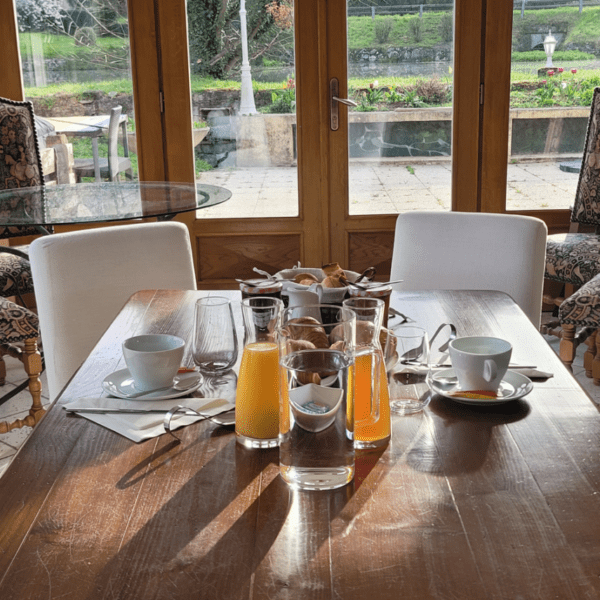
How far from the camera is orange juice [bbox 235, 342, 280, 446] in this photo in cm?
108

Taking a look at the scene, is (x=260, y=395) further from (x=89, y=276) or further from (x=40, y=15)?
(x=40, y=15)

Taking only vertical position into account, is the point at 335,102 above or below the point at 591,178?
above

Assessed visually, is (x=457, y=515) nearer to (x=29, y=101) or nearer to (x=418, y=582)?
(x=418, y=582)

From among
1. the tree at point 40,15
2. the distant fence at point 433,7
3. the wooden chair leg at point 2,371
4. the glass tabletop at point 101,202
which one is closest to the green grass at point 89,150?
the tree at point 40,15

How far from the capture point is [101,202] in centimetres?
266

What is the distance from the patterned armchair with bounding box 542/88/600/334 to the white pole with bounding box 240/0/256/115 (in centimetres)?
154

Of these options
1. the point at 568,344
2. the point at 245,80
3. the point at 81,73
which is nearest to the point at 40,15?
the point at 81,73

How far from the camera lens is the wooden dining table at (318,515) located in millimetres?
790

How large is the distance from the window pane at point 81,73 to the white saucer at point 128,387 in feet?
8.95

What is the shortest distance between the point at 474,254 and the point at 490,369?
100 centimetres

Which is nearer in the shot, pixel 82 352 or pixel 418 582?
pixel 418 582

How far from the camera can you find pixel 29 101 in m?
3.61

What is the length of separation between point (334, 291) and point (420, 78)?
271 centimetres

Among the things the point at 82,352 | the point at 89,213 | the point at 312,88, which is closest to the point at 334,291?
the point at 82,352
